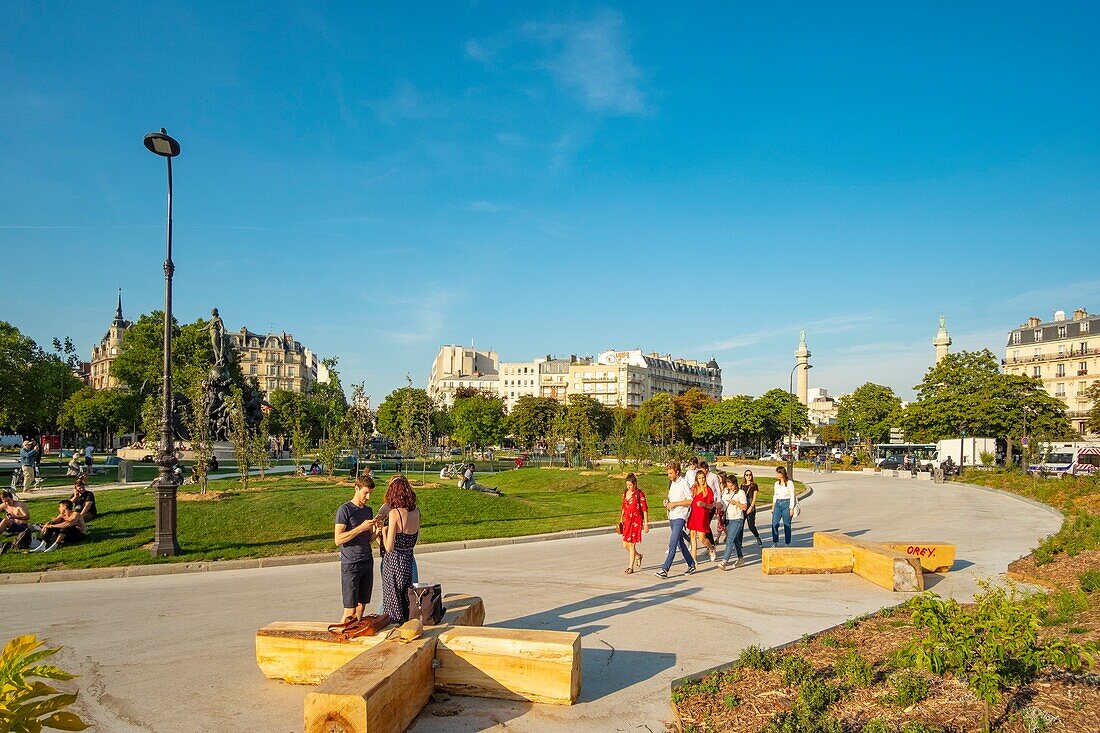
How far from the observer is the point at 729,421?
85.4 metres

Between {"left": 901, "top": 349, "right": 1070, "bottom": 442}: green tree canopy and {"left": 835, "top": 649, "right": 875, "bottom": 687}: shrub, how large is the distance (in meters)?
53.1

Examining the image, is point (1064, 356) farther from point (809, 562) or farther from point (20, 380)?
point (20, 380)

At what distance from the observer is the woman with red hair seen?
7.09 meters

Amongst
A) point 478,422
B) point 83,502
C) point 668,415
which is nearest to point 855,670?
point 83,502

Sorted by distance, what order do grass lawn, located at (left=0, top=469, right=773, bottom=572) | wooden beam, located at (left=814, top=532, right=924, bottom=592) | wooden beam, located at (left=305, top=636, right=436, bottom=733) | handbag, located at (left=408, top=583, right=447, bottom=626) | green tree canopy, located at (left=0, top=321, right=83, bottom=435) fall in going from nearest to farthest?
wooden beam, located at (left=305, top=636, right=436, bottom=733), handbag, located at (left=408, top=583, right=447, bottom=626), wooden beam, located at (left=814, top=532, right=924, bottom=592), grass lawn, located at (left=0, top=469, right=773, bottom=572), green tree canopy, located at (left=0, top=321, right=83, bottom=435)

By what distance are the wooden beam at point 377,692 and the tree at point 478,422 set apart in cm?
6757

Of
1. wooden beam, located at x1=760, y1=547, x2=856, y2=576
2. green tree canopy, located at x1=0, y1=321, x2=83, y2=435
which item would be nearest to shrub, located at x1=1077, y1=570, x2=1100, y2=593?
wooden beam, located at x1=760, y1=547, x2=856, y2=576

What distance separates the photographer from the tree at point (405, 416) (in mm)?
29547

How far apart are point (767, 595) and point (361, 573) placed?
5.80 metres

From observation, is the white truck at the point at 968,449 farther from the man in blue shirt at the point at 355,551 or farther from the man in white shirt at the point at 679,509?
the man in blue shirt at the point at 355,551

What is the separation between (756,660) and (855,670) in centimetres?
83

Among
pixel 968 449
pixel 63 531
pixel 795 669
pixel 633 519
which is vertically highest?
pixel 633 519

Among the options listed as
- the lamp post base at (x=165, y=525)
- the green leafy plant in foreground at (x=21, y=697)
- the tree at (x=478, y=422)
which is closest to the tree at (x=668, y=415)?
the tree at (x=478, y=422)

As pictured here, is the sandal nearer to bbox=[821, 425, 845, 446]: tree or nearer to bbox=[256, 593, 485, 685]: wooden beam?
bbox=[256, 593, 485, 685]: wooden beam
